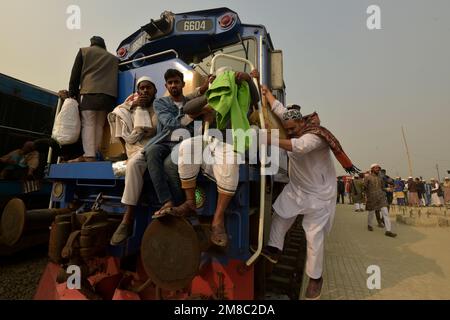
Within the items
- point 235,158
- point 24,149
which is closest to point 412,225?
point 235,158

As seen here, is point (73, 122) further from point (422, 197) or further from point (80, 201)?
point (422, 197)

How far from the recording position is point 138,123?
94.3 inches

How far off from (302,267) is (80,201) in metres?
3.17

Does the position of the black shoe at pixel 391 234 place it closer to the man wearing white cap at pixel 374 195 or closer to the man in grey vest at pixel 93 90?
the man wearing white cap at pixel 374 195

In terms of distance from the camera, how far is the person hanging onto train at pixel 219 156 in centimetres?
178

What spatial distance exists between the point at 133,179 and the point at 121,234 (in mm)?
441

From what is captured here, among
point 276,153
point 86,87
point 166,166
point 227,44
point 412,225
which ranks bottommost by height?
point 412,225

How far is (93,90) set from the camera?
2.82m

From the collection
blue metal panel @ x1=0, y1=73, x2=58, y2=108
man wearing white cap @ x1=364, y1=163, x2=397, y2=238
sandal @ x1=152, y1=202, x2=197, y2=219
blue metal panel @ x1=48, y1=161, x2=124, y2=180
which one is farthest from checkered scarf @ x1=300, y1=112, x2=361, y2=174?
man wearing white cap @ x1=364, y1=163, x2=397, y2=238

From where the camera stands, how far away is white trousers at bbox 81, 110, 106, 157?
9.16 ft

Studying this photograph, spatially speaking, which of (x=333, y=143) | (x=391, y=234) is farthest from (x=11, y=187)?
(x=391, y=234)

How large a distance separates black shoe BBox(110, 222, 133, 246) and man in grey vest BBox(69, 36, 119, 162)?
3.72ft

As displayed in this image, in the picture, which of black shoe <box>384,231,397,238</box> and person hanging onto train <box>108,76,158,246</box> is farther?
black shoe <box>384,231,397,238</box>

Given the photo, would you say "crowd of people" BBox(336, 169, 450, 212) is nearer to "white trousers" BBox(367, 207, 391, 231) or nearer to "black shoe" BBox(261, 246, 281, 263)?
"white trousers" BBox(367, 207, 391, 231)
